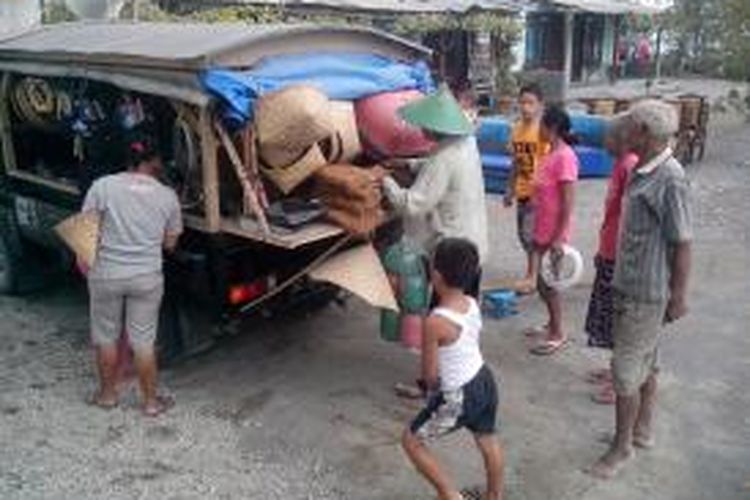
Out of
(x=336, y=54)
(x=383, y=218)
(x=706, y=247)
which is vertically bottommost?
(x=706, y=247)

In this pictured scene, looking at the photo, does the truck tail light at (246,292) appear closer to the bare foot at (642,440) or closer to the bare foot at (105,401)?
the bare foot at (105,401)

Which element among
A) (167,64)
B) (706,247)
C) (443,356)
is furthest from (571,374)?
(706,247)

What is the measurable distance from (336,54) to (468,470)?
2809 millimetres

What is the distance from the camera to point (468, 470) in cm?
475

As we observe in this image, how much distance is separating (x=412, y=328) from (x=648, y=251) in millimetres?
1469

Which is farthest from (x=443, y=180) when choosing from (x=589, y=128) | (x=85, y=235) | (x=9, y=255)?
(x=589, y=128)

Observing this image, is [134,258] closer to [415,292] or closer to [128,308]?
[128,308]

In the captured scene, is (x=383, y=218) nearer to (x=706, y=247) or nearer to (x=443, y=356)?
(x=443, y=356)

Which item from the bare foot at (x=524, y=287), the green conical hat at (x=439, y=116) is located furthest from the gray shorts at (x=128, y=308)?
the bare foot at (x=524, y=287)

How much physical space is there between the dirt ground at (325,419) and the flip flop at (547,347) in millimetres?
91

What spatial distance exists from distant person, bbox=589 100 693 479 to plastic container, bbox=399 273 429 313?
1.12 m

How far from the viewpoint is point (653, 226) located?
14.6 ft

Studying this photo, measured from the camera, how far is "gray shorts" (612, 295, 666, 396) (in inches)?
178

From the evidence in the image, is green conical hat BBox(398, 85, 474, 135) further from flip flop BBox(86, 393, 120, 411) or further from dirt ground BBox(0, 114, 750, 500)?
flip flop BBox(86, 393, 120, 411)
